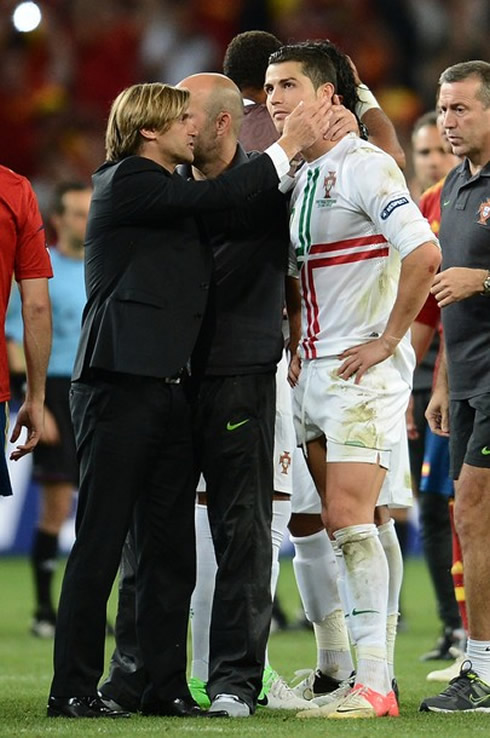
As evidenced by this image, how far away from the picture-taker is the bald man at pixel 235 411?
16.4 feet

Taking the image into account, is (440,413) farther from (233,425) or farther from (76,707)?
(76,707)

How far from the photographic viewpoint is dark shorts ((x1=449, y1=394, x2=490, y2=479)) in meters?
5.18

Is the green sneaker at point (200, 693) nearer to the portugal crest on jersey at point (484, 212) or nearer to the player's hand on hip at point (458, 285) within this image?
the player's hand on hip at point (458, 285)

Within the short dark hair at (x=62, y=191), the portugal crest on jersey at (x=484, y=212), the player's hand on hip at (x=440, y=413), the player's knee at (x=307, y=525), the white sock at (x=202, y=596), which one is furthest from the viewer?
the short dark hair at (x=62, y=191)

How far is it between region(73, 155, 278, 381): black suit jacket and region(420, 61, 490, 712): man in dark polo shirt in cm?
84

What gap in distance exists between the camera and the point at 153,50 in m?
14.3

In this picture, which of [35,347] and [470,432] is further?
[470,432]

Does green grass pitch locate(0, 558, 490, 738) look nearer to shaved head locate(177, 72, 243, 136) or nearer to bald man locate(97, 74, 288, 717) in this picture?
bald man locate(97, 74, 288, 717)

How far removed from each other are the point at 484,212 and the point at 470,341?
1.52ft

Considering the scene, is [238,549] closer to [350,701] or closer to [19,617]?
[350,701]

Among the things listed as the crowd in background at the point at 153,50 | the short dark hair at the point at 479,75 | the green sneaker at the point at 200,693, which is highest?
the crowd in background at the point at 153,50

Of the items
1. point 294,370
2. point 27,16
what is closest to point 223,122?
point 294,370

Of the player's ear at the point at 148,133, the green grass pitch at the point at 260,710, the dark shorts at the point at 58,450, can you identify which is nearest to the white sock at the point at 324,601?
the green grass pitch at the point at 260,710

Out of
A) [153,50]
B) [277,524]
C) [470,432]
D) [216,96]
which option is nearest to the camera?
[216,96]
